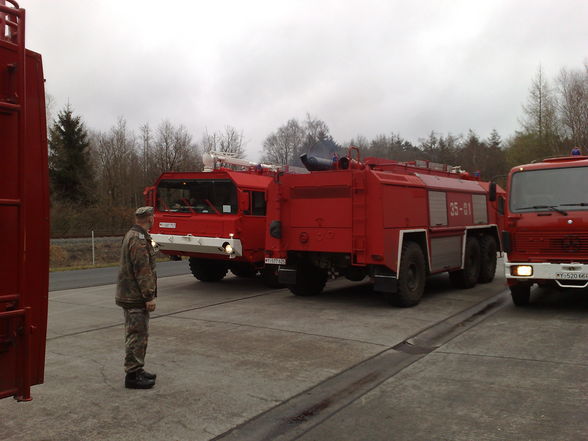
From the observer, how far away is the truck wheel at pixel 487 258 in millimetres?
12801

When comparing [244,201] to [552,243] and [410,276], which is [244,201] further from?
[552,243]

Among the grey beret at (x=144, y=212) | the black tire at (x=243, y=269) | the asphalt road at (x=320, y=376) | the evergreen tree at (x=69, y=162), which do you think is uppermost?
the evergreen tree at (x=69, y=162)

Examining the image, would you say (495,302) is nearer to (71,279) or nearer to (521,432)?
(521,432)

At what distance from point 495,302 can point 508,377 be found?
5179mm

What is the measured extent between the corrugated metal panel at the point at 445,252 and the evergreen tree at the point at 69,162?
3354cm

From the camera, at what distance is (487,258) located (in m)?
13.0

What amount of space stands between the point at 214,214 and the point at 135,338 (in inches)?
239

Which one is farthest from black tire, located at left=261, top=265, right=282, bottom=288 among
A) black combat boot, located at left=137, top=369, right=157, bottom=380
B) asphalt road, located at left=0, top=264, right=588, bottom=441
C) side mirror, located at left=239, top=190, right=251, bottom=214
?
black combat boot, located at left=137, top=369, right=157, bottom=380

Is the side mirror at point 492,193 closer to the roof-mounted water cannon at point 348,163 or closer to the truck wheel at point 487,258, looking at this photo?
the roof-mounted water cannon at point 348,163

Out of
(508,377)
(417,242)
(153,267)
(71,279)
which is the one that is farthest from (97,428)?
(71,279)

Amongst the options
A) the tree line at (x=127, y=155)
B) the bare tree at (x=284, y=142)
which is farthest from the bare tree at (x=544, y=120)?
the bare tree at (x=284, y=142)

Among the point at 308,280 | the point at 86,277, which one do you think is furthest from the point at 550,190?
the point at 86,277

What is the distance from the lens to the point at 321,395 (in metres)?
5.00

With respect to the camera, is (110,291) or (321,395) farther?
(110,291)
